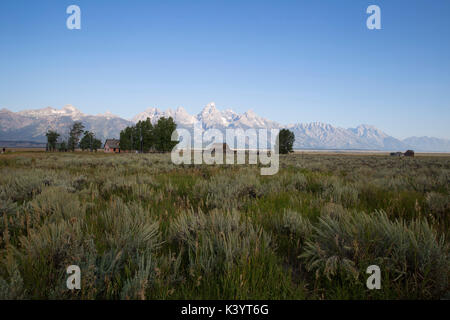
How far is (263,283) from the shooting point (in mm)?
1606

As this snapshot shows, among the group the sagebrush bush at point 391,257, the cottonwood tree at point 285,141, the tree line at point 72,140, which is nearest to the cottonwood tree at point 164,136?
the cottonwood tree at point 285,141

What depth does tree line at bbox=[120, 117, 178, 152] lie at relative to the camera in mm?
75375

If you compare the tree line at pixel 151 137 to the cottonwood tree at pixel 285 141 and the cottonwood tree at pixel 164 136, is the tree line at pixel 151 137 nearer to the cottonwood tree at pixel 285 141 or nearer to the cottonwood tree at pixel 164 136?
the cottonwood tree at pixel 164 136

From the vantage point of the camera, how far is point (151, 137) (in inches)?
3100

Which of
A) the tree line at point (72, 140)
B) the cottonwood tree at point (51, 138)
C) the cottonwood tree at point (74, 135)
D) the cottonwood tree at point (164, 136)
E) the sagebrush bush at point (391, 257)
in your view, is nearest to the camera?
the sagebrush bush at point (391, 257)

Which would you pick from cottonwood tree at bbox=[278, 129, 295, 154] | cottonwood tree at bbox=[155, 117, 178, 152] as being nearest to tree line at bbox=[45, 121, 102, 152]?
cottonwood tree at bbox=[155, 117, 178, 152]

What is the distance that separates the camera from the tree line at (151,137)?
247 feet

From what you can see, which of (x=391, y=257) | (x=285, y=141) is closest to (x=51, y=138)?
(x=285, y=141)

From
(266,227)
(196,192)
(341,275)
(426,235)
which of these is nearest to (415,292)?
(341,275)

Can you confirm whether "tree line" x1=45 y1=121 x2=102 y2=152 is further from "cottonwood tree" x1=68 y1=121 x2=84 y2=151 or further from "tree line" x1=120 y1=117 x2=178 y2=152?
"tree line" x1=120 y1=117 x2=178 y2=152

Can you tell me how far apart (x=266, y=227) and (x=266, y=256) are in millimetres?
983

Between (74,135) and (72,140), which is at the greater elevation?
(74,135)

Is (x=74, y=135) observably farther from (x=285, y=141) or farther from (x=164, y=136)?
(x=285, y=141)

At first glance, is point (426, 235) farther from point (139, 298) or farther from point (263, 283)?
point (139, 298)
